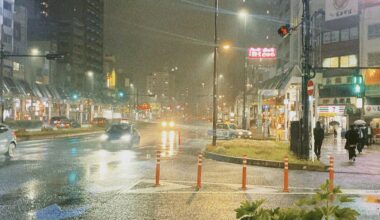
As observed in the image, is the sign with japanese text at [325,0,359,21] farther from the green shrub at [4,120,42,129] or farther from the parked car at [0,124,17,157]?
the parked car at [0,124,17,157]

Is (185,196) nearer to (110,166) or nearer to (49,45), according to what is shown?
(110,166)

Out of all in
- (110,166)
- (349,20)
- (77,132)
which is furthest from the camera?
(349,20)

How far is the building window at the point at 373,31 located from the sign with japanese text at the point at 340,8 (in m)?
2.58

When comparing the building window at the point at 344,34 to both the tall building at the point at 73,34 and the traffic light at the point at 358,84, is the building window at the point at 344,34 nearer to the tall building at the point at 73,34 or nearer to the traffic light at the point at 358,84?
the traffic light at the point at 358,84

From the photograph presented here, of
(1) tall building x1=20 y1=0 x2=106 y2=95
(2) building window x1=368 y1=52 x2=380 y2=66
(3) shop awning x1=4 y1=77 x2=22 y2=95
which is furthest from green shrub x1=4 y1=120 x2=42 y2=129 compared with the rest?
(1) tall building x1=20 y1=0 x2=106 y2=95

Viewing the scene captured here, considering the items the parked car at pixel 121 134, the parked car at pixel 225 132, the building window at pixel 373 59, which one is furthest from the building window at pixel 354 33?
the parked car at pixel 121 134

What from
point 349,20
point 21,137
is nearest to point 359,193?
point 21,137

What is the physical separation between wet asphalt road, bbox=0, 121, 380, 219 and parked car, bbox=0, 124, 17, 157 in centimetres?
129

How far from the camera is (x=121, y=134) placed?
1241 inches

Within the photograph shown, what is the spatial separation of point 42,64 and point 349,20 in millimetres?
58124

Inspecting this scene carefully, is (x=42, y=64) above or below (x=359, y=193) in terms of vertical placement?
above

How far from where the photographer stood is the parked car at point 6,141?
2292 centimetres

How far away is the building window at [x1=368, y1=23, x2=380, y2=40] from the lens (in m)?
54.4

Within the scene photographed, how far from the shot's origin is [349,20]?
58688 millimetres
